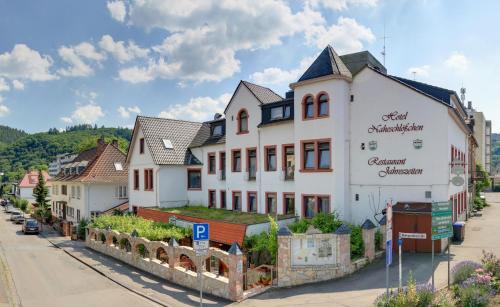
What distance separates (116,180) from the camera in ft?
133

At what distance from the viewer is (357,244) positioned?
726 inches

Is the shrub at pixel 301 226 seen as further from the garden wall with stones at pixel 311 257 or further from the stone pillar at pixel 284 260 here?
the stone pillar at pixel 284 260

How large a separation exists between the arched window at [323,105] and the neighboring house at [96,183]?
26474 millimetres

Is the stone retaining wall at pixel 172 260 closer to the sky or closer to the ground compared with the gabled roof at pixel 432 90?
closer to the ground

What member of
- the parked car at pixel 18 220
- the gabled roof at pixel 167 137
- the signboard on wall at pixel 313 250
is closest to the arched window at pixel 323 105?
the signboard on wall at pixel 313 250

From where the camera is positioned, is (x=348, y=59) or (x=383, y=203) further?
(x=348, y=59)

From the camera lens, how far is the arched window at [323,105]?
71.7ft

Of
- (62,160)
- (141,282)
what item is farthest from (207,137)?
(62,160)

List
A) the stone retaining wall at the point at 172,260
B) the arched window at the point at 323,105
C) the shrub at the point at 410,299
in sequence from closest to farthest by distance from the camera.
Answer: the shrub at the point at 410,299 → the stone retaining wall at the point at 172,260 → the arched window at the point at 323,105

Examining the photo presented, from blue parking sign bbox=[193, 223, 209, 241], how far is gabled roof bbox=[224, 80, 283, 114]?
15.3 metres

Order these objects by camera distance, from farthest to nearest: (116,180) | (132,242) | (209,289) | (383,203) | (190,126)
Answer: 1. (116,180)
2. (190,126)
3. (132,242)
4. (383,203)
5. (209,289)

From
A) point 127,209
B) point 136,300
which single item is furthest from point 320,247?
point 127,209

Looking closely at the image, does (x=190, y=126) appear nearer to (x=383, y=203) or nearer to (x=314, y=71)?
(x=314, y=71)

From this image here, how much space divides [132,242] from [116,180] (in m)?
19.8
